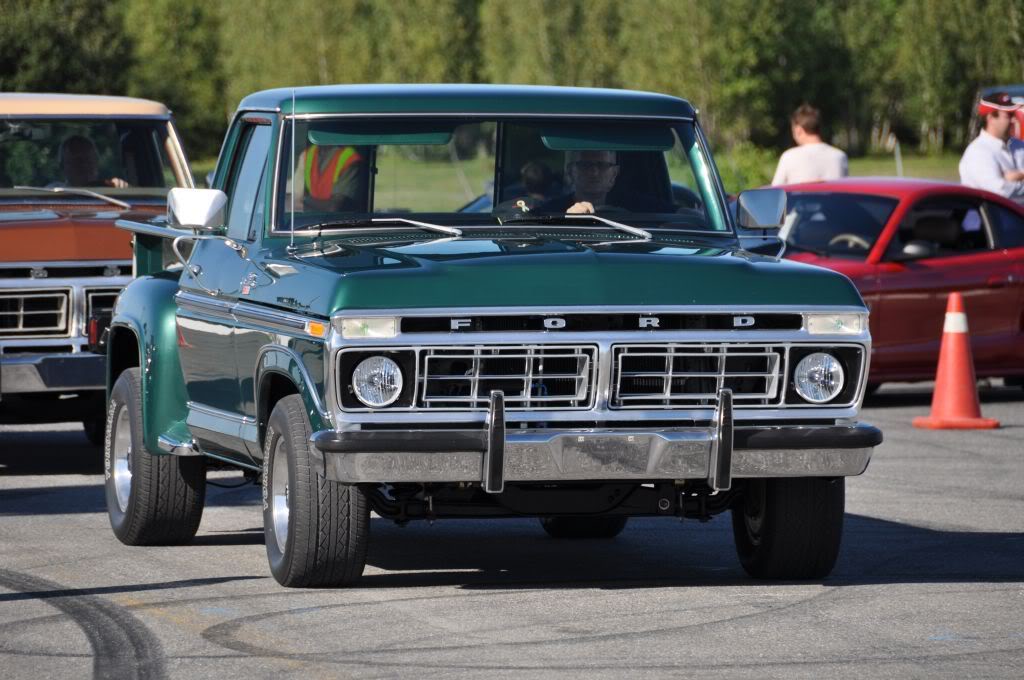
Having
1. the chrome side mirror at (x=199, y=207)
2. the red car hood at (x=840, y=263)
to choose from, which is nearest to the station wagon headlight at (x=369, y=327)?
the chrome side mirror at (x=199, y=207)

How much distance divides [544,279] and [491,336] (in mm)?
288

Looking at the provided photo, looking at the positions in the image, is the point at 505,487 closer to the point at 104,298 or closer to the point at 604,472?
the point at 604,472

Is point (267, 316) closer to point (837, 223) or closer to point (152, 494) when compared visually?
point (152, 494)

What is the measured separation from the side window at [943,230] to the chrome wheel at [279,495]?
27.9 feet

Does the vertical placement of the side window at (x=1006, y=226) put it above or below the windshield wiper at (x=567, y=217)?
below

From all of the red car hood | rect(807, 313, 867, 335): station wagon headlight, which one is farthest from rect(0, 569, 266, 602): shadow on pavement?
the red car hood

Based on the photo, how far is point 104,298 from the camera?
1202cm

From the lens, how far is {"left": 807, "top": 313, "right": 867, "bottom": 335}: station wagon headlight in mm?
7637

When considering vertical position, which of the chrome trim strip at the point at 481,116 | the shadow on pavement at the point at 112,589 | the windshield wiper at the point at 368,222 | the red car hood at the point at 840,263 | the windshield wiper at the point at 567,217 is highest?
the chrome trim strip at the point at 481,116

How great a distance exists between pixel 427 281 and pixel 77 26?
65.8m

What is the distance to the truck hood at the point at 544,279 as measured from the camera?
24.0 feet

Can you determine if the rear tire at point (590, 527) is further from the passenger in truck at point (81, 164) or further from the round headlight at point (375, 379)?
the passenger in truck at point (81, 164)

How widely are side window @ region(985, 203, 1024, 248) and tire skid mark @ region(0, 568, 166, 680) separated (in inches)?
386

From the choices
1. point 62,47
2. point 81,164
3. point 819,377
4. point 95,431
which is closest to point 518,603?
point 819,377
